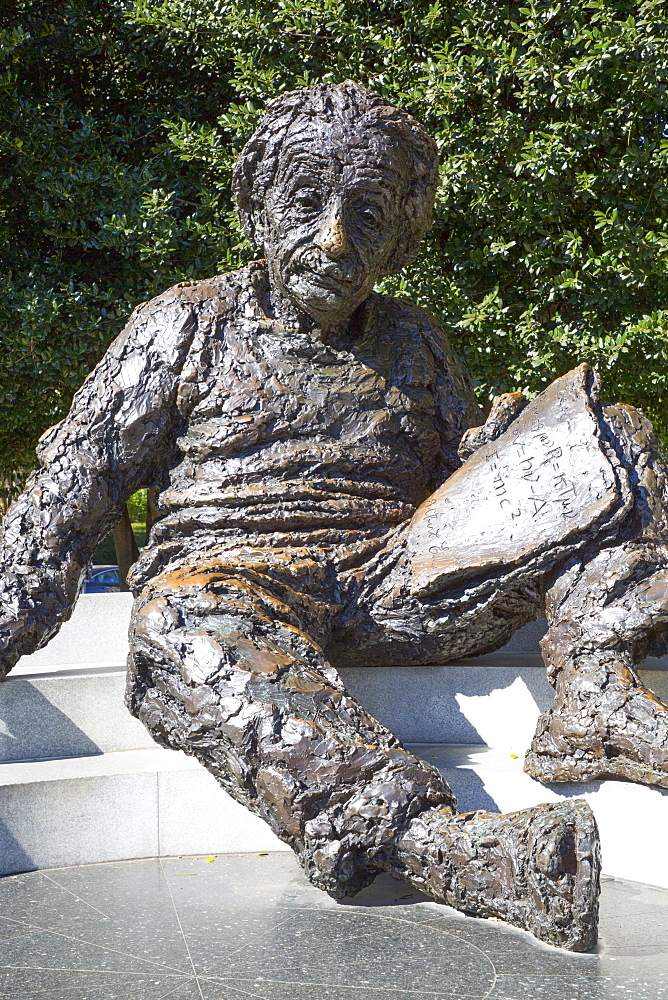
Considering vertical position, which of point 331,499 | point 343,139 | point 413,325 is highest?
point 343,139

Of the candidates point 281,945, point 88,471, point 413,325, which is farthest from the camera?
point 413,325

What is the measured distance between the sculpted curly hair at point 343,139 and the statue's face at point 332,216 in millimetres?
48

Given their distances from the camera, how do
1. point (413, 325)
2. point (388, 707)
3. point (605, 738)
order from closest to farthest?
point (605, 738) < point (388, 707) < point (413, 325)

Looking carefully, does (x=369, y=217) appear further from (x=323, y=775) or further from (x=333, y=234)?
(x=323, y=775)

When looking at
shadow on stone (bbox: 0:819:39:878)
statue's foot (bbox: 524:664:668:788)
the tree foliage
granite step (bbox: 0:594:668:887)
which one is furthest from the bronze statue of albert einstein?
the tree foliage

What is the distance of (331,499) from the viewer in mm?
3143

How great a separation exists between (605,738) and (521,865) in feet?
2.12

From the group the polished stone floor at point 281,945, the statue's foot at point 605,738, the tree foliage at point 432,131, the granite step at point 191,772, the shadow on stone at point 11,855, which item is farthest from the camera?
the tree foliage at point 432,131

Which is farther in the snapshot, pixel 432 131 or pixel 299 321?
pixel 432 131

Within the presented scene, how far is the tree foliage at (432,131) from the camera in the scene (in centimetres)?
637

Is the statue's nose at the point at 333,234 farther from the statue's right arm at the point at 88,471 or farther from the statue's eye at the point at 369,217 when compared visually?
the statue's right arm at the point at 88,471

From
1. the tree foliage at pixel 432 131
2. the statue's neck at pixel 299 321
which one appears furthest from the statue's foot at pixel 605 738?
the tree foliage at pixel 432 131

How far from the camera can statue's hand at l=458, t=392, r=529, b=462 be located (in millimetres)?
3189

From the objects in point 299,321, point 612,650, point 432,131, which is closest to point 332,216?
point 299,321
